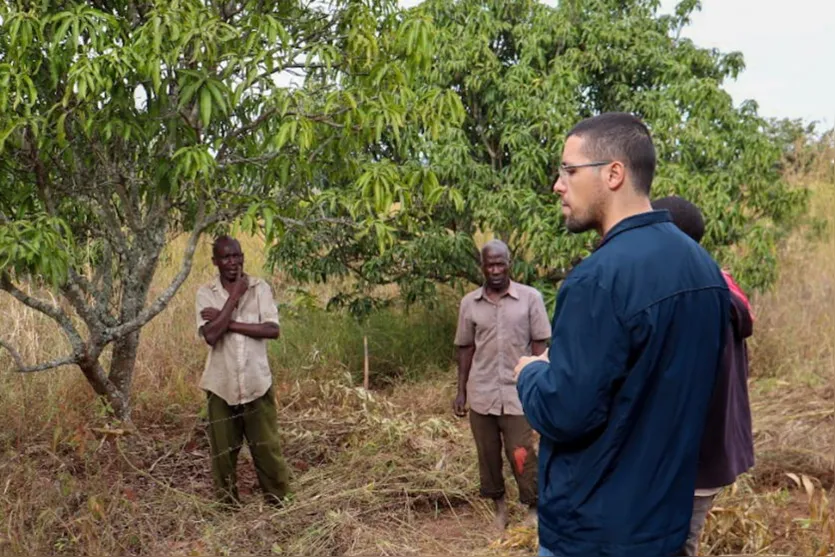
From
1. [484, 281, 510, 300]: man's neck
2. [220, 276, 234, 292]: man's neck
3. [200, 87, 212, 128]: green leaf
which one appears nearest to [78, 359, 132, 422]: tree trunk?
[220, 276, 234, 292]: man's neck

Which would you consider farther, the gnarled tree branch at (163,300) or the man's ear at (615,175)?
the gnarled tree branch at (163,300)

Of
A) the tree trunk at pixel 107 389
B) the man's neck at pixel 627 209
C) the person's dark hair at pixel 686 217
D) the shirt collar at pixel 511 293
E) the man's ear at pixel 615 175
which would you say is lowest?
the tree trunk at pixel 107 389

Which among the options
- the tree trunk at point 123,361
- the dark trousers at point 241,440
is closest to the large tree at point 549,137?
the tree trunk at point 123,361

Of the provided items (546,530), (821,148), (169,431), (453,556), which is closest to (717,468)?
(546,530)

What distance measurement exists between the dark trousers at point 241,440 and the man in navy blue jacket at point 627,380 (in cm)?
337

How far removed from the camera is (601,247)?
2.05 metres

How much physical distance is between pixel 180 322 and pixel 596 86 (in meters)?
4.50

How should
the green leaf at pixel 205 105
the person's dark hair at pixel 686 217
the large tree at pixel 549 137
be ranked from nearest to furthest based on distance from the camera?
the person's dark hair at pixel 686 217
the green leaf at pixel 205 105
the large tree at pixel 549 137

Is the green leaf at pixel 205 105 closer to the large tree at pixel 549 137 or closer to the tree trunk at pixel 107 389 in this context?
the tree trunk at pixel 107 389

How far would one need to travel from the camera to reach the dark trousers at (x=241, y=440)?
5238 mm

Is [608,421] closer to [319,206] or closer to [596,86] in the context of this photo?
[319,206]

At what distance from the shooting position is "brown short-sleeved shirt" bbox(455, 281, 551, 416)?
5.06 m

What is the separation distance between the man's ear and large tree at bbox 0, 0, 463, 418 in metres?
2.56

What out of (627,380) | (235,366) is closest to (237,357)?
(235,366)
